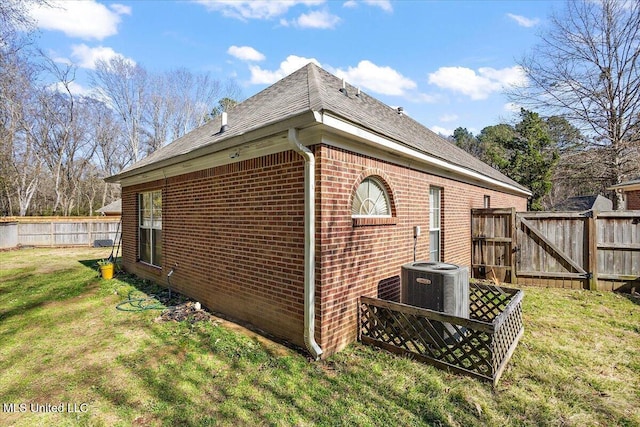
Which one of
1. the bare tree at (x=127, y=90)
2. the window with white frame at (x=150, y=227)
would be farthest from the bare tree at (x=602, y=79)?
the bare tree at (x=127, y=90)

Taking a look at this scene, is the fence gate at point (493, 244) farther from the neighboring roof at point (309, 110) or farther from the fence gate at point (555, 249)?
the neighboring roof at point (309, 110)

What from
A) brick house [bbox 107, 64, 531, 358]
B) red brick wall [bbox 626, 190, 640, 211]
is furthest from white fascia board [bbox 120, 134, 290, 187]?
red brick wall [bbox 626, 190, 640, 211]

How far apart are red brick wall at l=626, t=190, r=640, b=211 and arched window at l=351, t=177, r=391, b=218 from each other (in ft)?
60.3

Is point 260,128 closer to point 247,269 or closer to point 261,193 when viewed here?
point 261,193

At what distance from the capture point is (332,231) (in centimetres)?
416

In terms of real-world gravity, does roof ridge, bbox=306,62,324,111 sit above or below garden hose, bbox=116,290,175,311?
above

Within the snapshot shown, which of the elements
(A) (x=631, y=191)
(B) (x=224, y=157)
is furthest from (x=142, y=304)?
(A) (x=631, y=191)

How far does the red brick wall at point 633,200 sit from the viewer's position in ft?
51.6

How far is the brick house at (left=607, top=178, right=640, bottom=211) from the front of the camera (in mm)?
14953

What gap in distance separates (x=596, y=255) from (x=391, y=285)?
6.10 metres

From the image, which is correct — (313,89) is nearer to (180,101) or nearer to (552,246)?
(552,246)

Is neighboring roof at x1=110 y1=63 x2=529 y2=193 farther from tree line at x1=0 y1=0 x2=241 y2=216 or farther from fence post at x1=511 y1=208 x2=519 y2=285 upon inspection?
tree line at x1=0 y1=0 x2=241 y2=216

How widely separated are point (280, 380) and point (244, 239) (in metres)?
2.38

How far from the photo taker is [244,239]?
5195 millimetres
